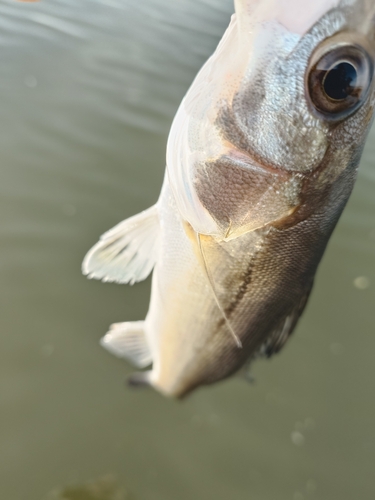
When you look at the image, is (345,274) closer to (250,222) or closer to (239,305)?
(239,305)

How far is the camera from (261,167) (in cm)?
83

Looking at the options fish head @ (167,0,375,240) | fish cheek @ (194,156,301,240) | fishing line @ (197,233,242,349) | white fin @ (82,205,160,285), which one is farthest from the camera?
white fin @ (82,205,160,285)

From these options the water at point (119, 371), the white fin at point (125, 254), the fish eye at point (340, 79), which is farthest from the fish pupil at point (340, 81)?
the water at point (119, 371)

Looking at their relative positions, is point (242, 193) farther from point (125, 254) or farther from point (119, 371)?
point (119, 371)

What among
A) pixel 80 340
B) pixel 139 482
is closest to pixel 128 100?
pixel 80 340

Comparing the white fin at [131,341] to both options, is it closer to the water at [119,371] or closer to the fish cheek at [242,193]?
the water at [119,371]

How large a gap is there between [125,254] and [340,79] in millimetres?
896

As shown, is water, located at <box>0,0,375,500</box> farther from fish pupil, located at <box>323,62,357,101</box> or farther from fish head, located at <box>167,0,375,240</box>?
fish pupil, located at <box>323,62,357,101</box>

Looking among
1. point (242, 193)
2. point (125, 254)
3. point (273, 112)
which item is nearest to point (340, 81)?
point (273, 112)

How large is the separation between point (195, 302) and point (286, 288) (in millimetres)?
319

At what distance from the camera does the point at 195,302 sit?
1.31 metres

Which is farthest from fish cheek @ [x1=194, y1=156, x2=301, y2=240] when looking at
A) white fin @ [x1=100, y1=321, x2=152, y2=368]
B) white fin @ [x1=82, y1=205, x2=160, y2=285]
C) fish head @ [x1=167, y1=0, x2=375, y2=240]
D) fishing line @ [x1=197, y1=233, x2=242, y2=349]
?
white fin @ [x1=100, y1=321, x2=152, y2=368]

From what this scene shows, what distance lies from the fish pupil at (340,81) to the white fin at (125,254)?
738mm

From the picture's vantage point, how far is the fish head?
699 mm
